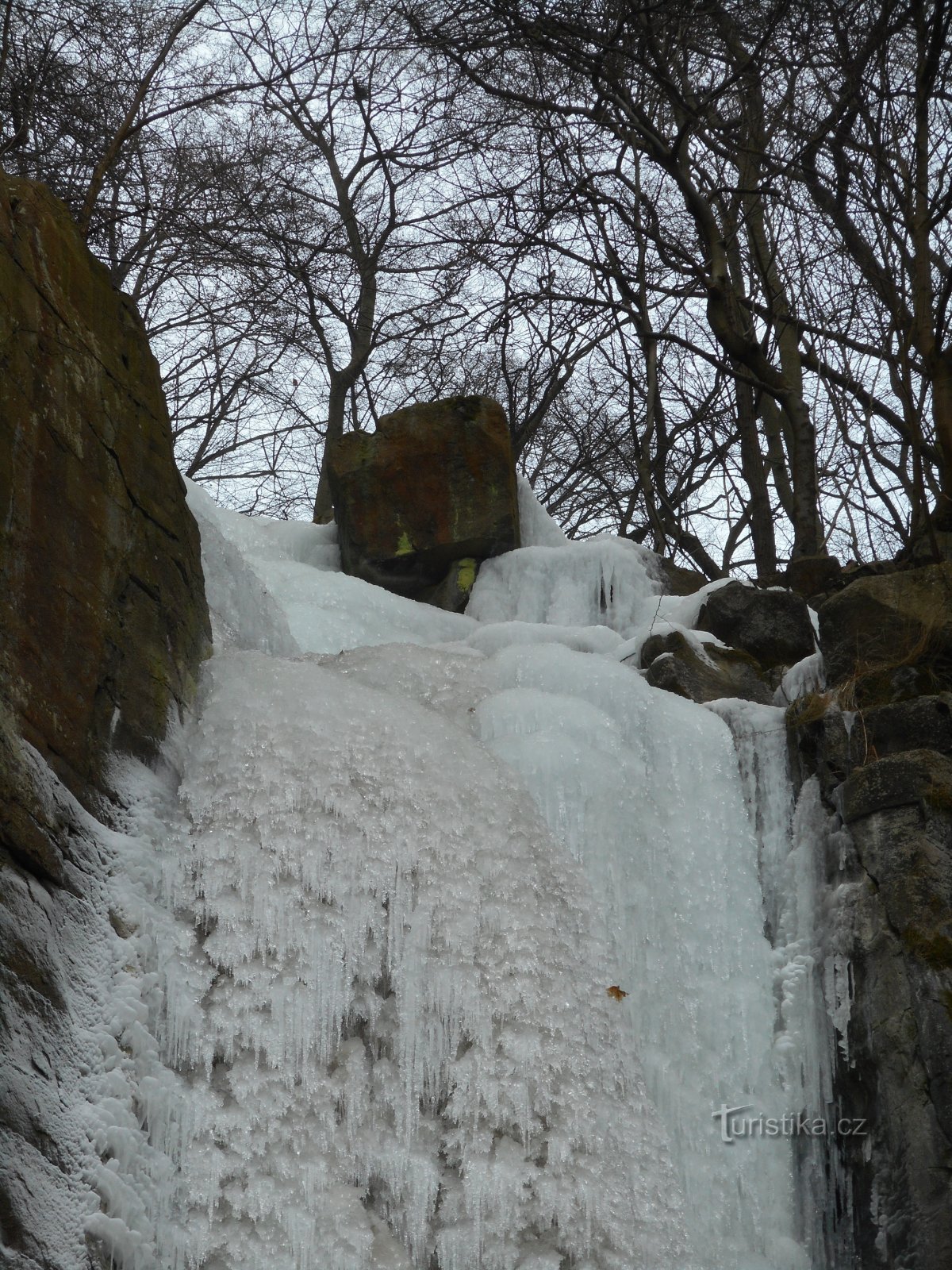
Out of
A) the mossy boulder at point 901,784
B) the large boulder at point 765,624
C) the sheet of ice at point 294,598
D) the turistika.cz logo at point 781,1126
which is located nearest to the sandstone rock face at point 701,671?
the large boulder at point 765,624

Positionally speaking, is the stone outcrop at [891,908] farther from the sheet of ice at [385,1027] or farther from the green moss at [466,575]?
the green moss at [466,575]

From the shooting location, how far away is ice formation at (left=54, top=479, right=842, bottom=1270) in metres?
3.48

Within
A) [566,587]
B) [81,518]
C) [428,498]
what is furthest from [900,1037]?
[428,498]

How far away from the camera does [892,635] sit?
529cm

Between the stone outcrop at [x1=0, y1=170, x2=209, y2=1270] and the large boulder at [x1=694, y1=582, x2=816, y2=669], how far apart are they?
3103 millimetres

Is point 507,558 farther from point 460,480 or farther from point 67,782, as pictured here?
point 67,782

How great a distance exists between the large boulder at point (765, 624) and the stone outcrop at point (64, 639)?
3.10 m

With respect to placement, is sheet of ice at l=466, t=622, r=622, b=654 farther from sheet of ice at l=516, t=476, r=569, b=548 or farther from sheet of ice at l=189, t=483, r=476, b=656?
sheet of ice at l=516, t=476, r=569, b=548

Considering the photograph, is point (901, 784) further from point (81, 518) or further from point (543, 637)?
point (81, 518)

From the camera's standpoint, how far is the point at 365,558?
313 inches

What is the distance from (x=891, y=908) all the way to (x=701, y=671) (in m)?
1.95

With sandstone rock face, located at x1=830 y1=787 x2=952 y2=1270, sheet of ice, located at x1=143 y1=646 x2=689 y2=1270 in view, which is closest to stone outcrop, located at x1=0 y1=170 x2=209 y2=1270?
sheet of ice, located at x1=143 y1=646 x2=689 y2=1270

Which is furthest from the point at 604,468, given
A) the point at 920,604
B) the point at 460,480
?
the point at 920,604

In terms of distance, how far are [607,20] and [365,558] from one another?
143 inches
